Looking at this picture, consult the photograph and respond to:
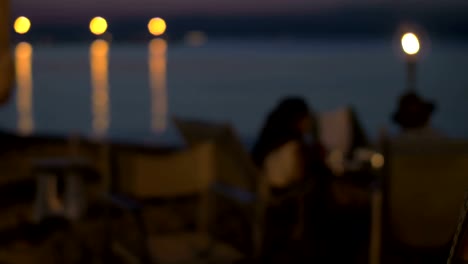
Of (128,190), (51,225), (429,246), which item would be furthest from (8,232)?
(429,246)

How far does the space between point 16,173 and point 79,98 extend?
45.5ft

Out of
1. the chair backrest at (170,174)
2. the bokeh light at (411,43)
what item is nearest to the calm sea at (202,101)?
the bokeh light at (411,43)

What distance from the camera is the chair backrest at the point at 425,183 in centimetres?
338

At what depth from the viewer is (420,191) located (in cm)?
341

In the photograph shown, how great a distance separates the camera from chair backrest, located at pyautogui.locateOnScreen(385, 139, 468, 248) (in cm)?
338

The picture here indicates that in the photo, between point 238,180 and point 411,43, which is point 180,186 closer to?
point 238,180

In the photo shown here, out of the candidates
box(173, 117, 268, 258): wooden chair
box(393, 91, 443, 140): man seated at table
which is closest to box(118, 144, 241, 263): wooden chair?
box(173, 117, 268, 258): wooden chair

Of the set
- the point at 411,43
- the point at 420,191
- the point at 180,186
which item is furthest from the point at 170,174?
the point at 411,43

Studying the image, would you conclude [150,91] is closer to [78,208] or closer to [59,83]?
[59,83]

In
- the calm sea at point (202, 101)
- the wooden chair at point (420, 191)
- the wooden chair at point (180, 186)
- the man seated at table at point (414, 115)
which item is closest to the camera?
the wooden chair at point (420, 191)

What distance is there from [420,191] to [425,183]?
4 centimetres

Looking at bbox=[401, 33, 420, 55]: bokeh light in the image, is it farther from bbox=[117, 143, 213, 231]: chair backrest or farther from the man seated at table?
bbox=[117, 143, 213, 231]: chair backrest

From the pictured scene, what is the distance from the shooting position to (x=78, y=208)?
19.3ft

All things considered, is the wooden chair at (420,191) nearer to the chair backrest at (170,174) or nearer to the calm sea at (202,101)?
the chair backrest at (170,174)
